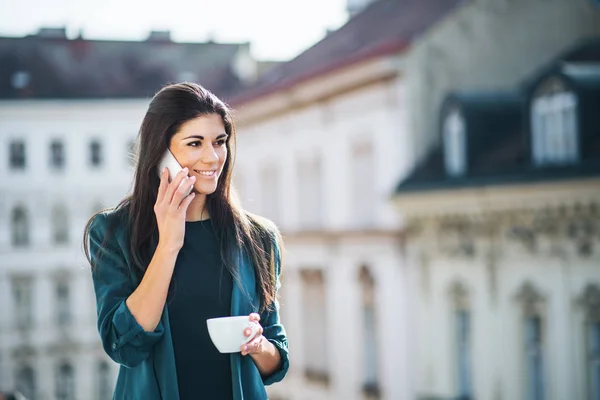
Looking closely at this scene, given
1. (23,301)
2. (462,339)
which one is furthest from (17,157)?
(462,339)

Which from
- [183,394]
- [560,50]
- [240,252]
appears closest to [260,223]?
[240,252]

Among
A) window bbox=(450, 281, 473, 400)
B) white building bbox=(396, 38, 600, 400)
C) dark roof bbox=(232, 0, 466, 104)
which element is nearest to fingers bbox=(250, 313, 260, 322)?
white building bbox=(396, 38, 600, 400)

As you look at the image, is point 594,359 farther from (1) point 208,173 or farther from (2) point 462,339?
(1) point 208,173

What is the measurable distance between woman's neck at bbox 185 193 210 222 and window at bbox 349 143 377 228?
817 inches

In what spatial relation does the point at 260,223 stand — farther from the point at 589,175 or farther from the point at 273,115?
the point at 273,115

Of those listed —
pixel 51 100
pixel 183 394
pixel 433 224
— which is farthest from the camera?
pixel 51 100

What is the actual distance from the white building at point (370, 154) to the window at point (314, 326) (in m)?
A: 0.03

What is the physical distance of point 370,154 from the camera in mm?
25094

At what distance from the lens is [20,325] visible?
48844mm

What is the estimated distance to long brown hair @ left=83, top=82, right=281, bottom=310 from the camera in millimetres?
3979

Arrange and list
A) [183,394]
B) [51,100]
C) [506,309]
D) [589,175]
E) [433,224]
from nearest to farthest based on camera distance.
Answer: [183,394] → [589,175] → [506,309] → [433,224] → [51,100]

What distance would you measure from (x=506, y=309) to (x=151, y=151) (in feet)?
Answer: 55.7

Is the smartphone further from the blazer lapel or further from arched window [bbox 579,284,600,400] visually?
arched window [bbox 579,284,600,400]

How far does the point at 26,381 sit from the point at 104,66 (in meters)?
11.7
